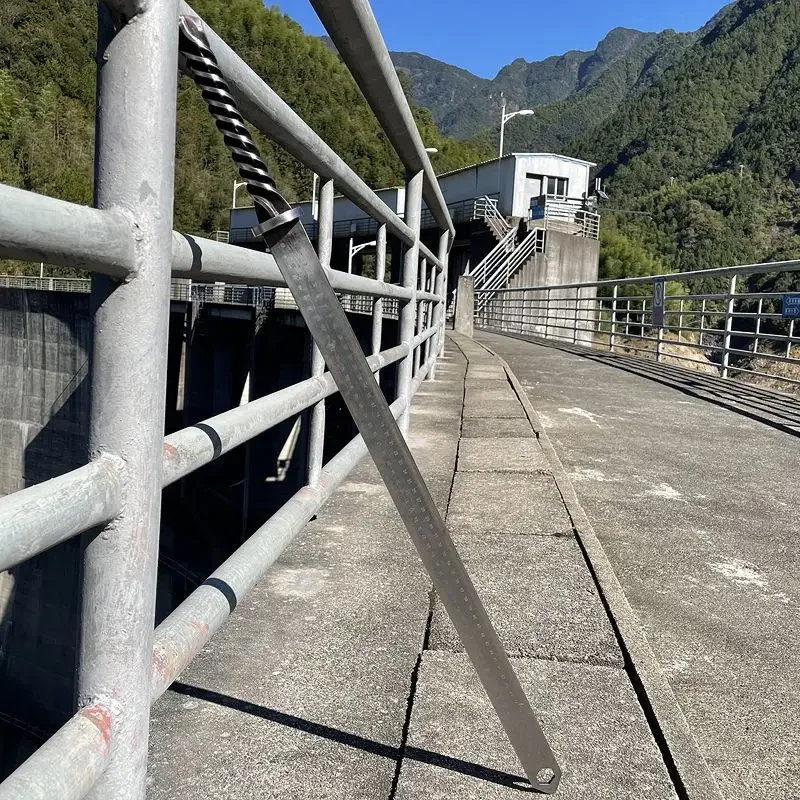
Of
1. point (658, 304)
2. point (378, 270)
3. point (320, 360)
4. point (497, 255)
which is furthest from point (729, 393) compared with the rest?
point (497, 255)

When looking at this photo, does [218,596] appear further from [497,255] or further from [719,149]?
[719,149]

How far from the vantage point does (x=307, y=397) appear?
166 cm

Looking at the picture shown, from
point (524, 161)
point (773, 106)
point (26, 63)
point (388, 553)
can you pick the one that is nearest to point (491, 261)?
point (524, 161)

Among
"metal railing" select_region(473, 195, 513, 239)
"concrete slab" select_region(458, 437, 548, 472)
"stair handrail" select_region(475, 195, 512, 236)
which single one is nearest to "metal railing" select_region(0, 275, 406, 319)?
"metal railing" select_region(473, 195, 513, 239)

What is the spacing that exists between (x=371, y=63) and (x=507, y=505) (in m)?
1.50

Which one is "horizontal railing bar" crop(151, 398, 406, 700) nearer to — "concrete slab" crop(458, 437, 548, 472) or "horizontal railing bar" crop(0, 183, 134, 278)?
"horizontal railing bar" crop(0, 183, 134, 278)

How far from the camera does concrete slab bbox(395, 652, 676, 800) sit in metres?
1.17

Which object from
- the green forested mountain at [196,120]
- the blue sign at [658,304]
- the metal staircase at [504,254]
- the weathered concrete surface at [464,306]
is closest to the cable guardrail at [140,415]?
the green forested mountain at [196,120]

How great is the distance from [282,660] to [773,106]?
14123 centimetres

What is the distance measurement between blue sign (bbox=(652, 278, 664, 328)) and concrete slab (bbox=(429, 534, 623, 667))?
8.60 metres

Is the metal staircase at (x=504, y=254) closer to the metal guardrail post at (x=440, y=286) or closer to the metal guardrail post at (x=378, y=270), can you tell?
the metal guardrail post at (x=440, y=286)

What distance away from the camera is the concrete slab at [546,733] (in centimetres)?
117

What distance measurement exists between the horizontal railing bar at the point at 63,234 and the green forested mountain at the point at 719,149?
→ 77477mm

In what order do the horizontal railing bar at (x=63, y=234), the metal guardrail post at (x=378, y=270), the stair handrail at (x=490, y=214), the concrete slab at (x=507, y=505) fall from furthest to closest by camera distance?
1. the stair handrail at (x=490, y=214)
2. the metal guardrail post at (x=378, y=270)
3. the concrete slab at (x=507, y=505)
4. the horizontal railing bar at (x=63, y=234)
